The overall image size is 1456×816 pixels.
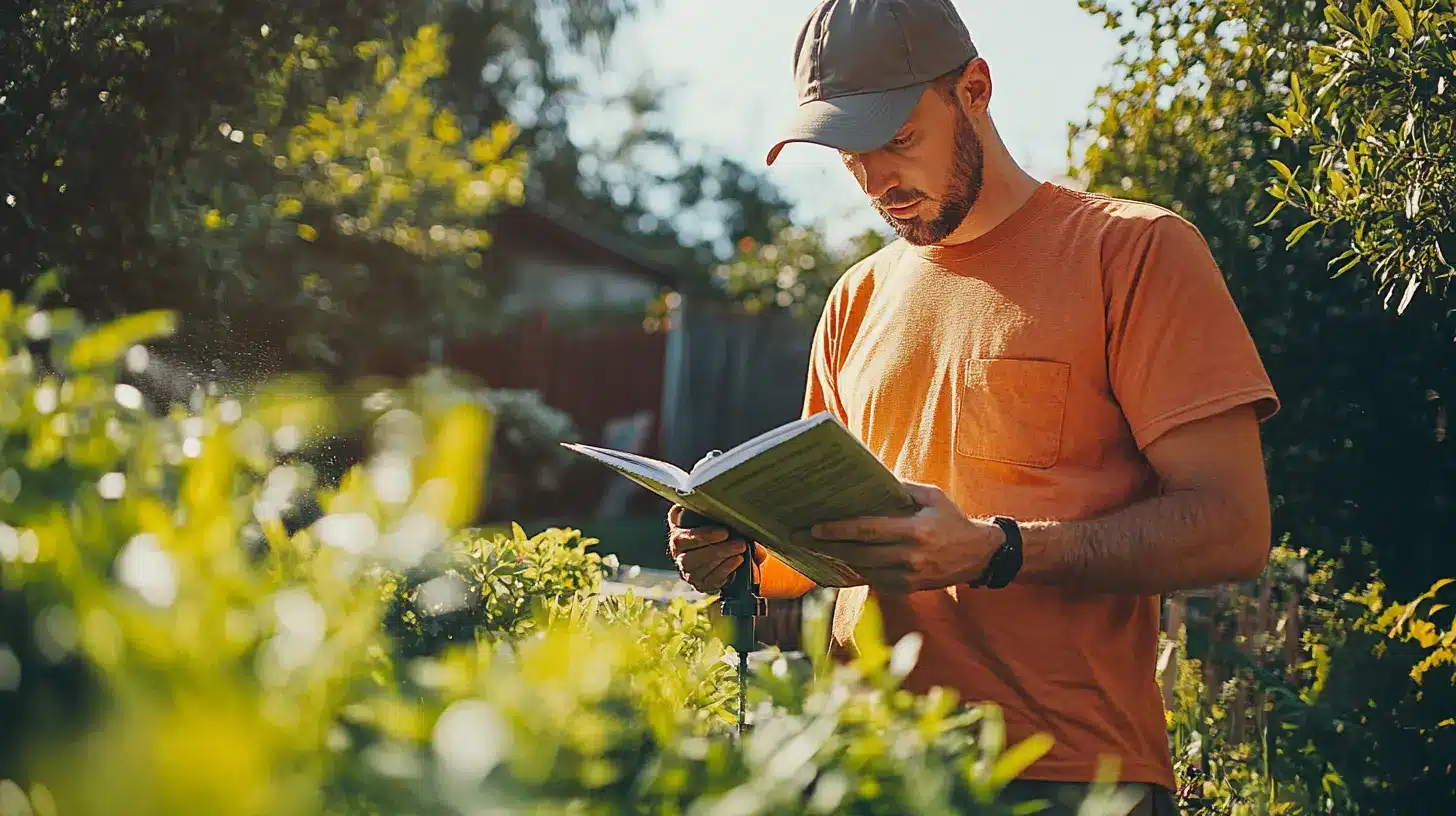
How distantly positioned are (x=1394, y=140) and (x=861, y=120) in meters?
1.48

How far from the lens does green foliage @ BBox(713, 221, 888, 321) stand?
11.3 meters

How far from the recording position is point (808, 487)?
1.64 meters

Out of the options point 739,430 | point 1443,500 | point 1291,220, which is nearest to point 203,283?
point 1291,220

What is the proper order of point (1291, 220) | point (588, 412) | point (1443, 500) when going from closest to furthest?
point (1443, 500), point (1291, 220), point (588, 412)

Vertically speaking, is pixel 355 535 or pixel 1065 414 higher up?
pixel 355 535

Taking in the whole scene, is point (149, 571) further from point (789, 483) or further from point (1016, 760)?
point (789, 483)

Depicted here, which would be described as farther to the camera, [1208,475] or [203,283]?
[203,283]

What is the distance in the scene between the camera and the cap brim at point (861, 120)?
2.12 meters

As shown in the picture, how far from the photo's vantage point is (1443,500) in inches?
154

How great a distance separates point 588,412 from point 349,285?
7.23 metres

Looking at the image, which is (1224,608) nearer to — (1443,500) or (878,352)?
(1443,500)

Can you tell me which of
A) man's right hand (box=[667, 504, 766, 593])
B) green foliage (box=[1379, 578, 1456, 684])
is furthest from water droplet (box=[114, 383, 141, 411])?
green foliage (box=[1379, 578, 1456, 684])

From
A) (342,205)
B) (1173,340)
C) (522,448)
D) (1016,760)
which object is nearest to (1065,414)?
(1173,340)

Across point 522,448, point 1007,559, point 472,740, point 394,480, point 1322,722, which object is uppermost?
point 394,480
